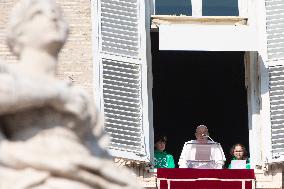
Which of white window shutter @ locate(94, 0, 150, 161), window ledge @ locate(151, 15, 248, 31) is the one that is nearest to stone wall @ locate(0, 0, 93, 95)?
white window shutter @ locate(94, 0, 150, 161)

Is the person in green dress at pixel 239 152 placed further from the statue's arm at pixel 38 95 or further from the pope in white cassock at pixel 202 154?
the statue's arm at pixel 38 95

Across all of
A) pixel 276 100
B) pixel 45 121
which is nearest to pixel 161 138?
pixel 276 100

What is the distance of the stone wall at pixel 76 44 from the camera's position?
23.5 metres

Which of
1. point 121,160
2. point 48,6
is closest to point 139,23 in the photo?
point 121,160

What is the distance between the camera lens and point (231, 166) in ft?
76.4

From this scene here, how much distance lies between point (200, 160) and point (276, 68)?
2.19 m

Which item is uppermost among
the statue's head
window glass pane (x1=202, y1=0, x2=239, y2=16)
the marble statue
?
window glass pane (x1=202, y1=0, x2=239, y2=16)

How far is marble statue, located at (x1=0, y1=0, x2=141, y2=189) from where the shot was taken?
27.4 feet

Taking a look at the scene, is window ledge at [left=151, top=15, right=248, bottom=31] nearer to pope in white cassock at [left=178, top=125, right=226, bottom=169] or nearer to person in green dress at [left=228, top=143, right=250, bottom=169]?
person in green dress at [left=228, top=143, right=250, bottom=169]

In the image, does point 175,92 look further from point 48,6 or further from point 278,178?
point 48,6

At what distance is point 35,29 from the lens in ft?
28.8

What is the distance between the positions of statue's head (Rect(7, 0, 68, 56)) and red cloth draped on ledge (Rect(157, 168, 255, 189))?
46.1 feet

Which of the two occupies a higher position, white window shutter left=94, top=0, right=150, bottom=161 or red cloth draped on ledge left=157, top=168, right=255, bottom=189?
white window shutter left=94, top=0, right=150, bottom=161

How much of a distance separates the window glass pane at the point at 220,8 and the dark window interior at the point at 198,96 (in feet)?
2.79
